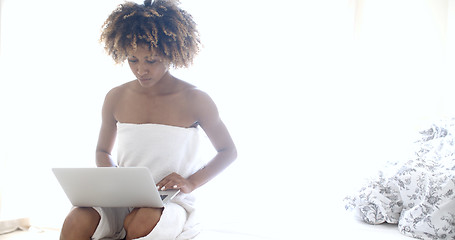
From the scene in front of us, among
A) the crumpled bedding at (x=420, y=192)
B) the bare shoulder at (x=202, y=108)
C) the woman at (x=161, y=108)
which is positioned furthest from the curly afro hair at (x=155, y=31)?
the crumpled bedding at (x=420, y=192)

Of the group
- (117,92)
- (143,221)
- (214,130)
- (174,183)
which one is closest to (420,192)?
(214,130)

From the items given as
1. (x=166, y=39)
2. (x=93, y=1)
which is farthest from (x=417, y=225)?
(x=93, y=1)

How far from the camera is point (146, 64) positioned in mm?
1440

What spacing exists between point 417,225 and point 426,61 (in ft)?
2.74

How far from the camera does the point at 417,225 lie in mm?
1515

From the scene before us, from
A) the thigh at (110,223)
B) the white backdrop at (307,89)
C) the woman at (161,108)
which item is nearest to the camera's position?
the thigh at (110,223)

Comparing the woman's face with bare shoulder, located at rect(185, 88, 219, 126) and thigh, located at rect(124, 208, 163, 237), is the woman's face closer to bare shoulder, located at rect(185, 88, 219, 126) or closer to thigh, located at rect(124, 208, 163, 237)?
bare shoulder, located at rect(185, 88, 219, 126)

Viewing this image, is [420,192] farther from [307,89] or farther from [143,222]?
[143,222]

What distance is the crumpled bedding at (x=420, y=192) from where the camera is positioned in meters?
1.50

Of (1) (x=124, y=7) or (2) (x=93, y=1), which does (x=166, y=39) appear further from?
(2) (x=93, y=1)

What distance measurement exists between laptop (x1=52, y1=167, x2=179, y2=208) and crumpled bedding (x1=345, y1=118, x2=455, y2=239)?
77 cm

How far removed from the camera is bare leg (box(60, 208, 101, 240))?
1.22 m

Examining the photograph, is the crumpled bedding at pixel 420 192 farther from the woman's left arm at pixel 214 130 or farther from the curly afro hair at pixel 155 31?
the curly afro hair at pixel 155 31

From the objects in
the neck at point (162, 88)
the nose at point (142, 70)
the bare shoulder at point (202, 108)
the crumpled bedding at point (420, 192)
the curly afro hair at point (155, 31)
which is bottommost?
the crumpled bedding at point (420, 192)
